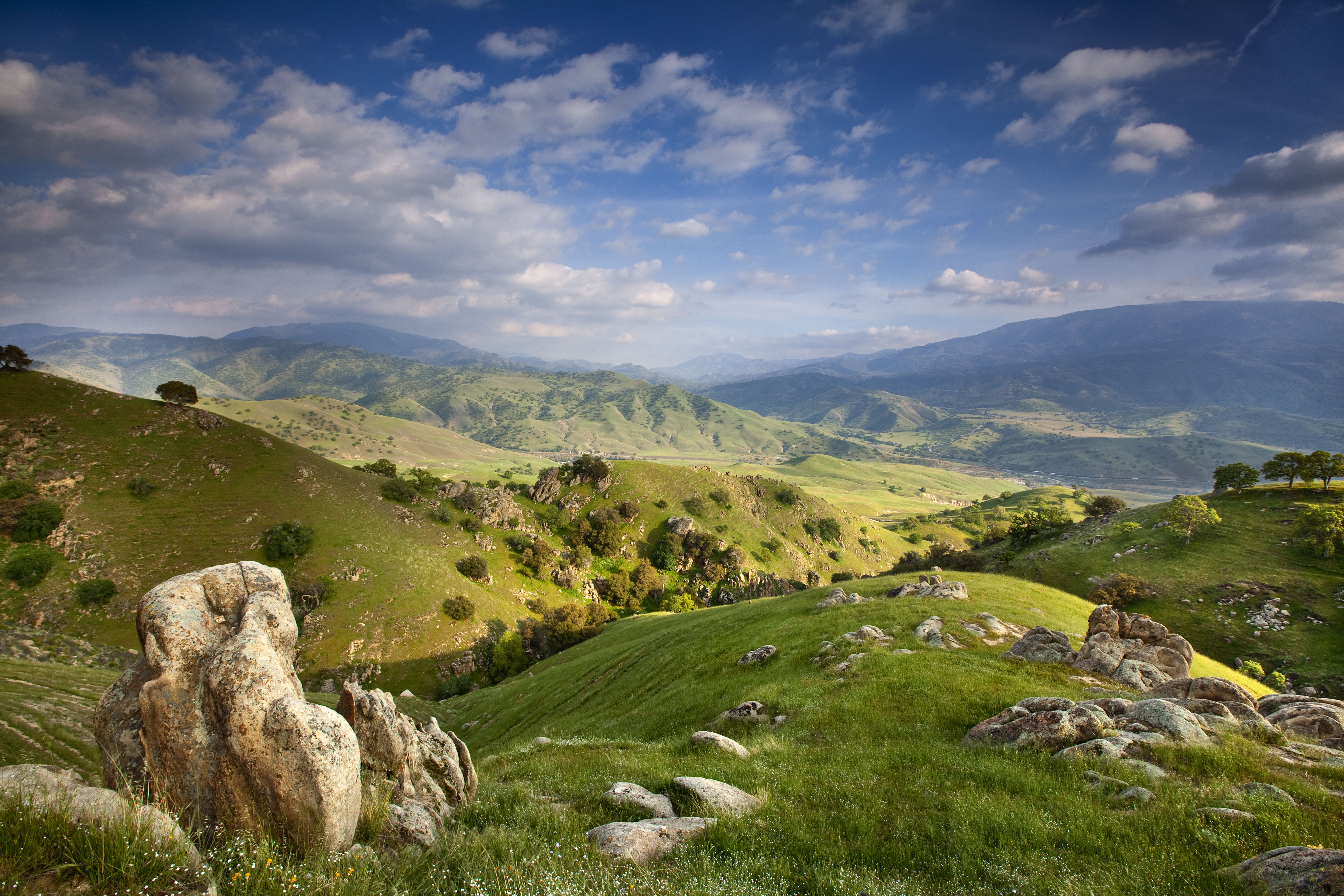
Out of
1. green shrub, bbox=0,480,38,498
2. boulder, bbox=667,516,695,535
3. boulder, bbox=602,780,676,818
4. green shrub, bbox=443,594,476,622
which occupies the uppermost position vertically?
boulder, bbox=602,780,676,818

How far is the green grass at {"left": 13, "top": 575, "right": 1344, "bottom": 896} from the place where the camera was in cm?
712

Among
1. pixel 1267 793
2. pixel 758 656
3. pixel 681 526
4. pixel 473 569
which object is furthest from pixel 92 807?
pixel 681 526

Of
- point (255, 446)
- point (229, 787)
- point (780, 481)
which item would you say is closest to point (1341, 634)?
point (229, 787)

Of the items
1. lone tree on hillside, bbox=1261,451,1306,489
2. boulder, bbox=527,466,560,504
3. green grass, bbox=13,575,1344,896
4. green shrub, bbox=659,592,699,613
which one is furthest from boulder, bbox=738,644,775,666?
boulder, bbox=527,466,560,504

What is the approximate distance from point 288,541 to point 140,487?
24.1 meters

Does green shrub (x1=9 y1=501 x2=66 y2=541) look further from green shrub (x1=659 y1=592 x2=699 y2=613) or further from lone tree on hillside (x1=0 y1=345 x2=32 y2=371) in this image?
green shrub (x1=659 y1=592 x2=699 y2=613)

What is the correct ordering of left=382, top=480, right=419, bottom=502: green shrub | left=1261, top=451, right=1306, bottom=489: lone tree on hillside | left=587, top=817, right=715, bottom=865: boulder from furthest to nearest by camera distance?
left=382, top=480, right=419, bottom=502: green shrub < left=1261, top=451, right=1306, bottom=489: lone tree on hillside < left=587, top=817, right=715, bottom=865: boulder

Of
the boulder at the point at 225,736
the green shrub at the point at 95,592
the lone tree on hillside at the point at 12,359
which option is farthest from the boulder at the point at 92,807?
the lone tree on hillside at the point at 12,359

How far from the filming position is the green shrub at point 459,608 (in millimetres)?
78062

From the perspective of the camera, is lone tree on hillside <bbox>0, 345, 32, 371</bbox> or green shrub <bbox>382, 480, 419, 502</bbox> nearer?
lone tree on hillside <bbox>0, 345, 32, 371</bbox>

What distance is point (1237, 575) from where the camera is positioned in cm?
5525

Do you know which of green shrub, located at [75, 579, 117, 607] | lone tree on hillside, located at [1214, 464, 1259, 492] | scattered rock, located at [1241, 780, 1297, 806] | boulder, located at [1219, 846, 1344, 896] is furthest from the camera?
lone tree on hillside, located at [1214, 464, 1259, 492]

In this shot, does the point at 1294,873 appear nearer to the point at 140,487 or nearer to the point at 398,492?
the point at 398,492

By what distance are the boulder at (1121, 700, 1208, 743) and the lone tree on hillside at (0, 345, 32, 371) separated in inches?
5640
